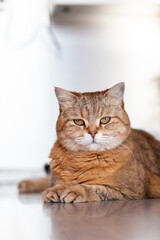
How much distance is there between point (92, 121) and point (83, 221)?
1.80 feet

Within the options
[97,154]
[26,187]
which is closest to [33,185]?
[26,187]

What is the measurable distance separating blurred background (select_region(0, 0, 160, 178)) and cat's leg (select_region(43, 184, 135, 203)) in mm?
1976

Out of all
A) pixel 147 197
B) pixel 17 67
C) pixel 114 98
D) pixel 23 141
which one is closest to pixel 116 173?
pixel 147 197

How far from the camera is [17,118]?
355 centimetres

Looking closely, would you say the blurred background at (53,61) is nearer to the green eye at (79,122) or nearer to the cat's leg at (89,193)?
the green eye at (79,122)

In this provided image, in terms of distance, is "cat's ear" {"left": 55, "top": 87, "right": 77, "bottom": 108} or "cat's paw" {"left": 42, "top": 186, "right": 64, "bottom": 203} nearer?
"cat's paw" {"left": 42, "top": 186, "right": 64, "bottom": 203}

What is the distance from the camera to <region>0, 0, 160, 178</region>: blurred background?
3473mm

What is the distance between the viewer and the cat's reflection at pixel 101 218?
0.92 m

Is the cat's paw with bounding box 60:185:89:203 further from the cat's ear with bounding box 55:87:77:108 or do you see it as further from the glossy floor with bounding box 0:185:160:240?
the cat's ear with bounding box 55:87:77:108

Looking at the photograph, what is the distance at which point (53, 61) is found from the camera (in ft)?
11.6

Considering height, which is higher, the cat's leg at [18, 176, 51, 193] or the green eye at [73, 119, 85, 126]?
the green eye at [73, 119, 85, 126]

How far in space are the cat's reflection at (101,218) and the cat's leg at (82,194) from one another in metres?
0.04

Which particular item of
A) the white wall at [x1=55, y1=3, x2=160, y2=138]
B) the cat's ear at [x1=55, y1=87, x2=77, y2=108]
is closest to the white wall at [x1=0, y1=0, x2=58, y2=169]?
the white wall at [x1=55, y1=3, x2=160, y2=138]

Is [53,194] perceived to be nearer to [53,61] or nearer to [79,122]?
[79,122]
